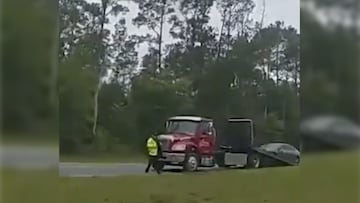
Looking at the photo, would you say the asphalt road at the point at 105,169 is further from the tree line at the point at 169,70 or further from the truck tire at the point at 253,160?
the truck tire at the point at 253,160

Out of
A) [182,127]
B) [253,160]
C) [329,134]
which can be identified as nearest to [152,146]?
[182,127]

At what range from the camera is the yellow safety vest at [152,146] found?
2324mm

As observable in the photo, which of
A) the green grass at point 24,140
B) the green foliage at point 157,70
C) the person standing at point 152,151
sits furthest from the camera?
the person standing at point 152,151

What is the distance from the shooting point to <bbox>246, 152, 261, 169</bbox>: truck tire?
7.92ft

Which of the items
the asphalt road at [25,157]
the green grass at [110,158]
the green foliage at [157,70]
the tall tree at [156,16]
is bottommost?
the green grass at [110,158]

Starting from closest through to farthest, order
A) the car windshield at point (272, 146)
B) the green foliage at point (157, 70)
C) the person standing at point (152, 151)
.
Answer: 1. the green foliage at point (157, 70)
2. the person standing at point (152, 151)
3. the car windshield at point (272, 146)

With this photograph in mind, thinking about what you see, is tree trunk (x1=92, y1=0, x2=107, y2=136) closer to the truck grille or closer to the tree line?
the tree line

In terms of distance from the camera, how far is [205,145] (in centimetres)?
241

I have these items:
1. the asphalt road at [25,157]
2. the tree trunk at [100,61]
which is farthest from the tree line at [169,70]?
the asphalt road at [25,157]

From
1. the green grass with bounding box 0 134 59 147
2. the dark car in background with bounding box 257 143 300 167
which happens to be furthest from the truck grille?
the green grass with bounding box 0 134 59 147

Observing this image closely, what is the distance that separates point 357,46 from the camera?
2240 mm

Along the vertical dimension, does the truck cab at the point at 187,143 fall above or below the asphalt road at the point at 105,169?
above

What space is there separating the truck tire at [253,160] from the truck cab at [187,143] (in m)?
0.15

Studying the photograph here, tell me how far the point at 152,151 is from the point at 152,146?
2cm
